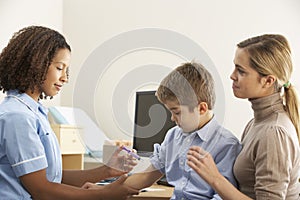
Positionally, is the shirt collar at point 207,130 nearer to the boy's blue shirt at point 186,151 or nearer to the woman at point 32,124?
the boy's blue shirt at point 186,151

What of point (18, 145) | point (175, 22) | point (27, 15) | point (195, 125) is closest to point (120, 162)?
point (195, 125)

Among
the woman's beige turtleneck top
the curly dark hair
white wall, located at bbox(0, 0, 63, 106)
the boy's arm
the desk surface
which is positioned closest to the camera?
the woman's beige turtleneck top

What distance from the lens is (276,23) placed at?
2.28 meters

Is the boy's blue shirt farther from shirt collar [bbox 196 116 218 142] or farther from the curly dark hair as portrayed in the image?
the curly dark hair

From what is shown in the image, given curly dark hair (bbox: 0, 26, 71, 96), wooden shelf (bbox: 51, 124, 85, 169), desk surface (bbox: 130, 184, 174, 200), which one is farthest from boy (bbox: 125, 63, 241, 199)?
wooden shelf (bbox: 51, 124, 85, 169)

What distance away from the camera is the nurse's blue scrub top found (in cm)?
124

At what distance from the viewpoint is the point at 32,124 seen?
4.17 ft

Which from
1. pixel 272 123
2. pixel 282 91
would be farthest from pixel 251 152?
pixel 282 91

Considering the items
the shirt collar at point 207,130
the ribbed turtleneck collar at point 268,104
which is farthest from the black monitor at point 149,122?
the ribbed turtleneck collar at point 268,104

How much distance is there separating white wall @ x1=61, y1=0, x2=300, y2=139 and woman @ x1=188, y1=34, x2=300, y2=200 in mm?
171

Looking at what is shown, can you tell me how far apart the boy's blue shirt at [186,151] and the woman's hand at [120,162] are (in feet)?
0.28

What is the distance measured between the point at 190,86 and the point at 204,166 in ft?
0.81

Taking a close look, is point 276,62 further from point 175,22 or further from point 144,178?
point 175,22

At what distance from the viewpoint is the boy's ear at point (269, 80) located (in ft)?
4.20
